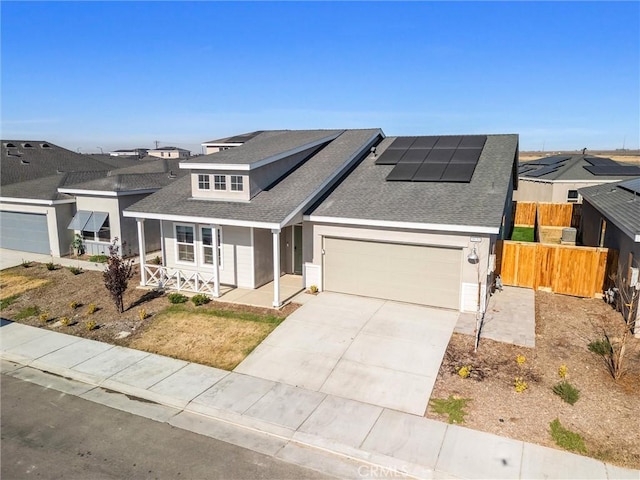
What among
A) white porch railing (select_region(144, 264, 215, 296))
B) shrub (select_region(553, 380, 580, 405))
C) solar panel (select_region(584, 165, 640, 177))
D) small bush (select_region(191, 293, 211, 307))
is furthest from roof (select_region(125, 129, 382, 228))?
solar panel (select_region(584, 165, 640, 177))

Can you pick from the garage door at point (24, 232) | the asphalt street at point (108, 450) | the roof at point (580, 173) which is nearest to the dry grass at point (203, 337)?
the asphalt street at point (108, 450)

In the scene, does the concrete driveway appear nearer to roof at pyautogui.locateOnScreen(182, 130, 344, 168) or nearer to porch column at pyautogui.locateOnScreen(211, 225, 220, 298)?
porch column at pyautogui.locateOnScreen(211, 225, 220, 298)

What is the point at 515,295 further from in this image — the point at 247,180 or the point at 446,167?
the point at 247,180

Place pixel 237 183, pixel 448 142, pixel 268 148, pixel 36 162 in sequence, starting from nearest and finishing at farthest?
pixel 237 183 → pixel 268 148 → pixel 448 142 → pixel 36 162

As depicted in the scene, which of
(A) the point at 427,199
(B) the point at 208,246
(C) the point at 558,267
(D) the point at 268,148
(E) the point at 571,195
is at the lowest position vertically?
(C) the point at 558,267

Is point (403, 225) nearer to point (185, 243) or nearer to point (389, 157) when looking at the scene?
point (389, 157)

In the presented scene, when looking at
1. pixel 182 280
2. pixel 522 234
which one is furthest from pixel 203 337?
pixel 522 234
